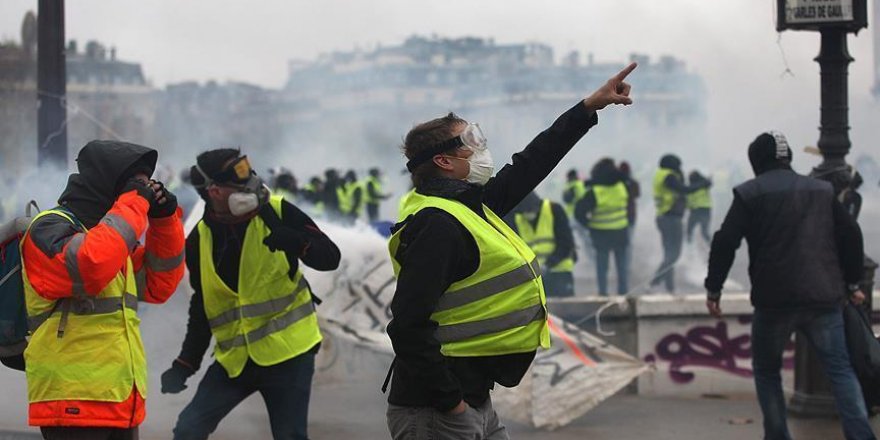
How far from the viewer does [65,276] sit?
389cm

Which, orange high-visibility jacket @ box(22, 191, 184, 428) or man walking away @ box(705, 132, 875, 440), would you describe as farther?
man walking away @ box(705, 132, 875, 440)

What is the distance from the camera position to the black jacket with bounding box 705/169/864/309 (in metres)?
6.08

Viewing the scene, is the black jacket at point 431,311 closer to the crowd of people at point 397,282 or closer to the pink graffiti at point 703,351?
the crowd of people at point 397,282

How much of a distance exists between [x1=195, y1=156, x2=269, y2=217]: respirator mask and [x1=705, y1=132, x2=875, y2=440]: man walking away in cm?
234

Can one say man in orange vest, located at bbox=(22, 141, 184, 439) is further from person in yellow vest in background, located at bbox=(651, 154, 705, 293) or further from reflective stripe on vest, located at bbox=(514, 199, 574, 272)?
person in yellow vest in background, located at bbox=(651, 154, 705, 293)

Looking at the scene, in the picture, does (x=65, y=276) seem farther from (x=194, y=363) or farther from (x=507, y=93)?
(x=507, y=93)

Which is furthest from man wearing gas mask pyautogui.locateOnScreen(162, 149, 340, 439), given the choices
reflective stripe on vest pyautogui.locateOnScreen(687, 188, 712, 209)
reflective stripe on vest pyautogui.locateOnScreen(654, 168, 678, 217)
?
reflective stripe on vest pyautogui.locateOnScreen(687, 188, 712, 209)

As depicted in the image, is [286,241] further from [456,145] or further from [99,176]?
[456,145]

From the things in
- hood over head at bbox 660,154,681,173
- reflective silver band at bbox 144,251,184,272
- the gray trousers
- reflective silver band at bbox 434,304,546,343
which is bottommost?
the gray trousers

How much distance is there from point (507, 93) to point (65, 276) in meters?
39.6

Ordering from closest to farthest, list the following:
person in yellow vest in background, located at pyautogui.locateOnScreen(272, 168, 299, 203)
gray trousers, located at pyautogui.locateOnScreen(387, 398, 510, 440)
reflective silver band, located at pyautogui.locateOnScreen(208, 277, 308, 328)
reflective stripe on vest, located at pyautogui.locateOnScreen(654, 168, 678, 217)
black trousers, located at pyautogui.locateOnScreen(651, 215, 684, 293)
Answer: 1. gray trousers, located at pyautogui.locateOnScreen(387, 398, 510, 440)
2. reflective silver band, located at pyautogui.locateOnScreen(208, 277, 308, 328)
3. person in yellow vest in background, located at pyautogui.locateOnScreen(272, 168, 299, 203)
4. black trousers, located at pyautogui.locateOnScreen(651, 215, 684, 293)
5. reflective stripe on vest, located at pyautogui.locateOnScreen(654, 168, 678, 217)

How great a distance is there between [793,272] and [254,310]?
2.57 m

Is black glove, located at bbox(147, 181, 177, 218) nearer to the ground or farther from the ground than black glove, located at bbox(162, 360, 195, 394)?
farther from the ground

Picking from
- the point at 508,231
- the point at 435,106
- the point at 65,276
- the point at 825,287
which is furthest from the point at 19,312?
the point at 435,106
